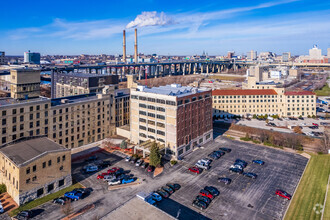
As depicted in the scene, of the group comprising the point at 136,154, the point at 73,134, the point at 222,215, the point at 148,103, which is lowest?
the point at 222,215

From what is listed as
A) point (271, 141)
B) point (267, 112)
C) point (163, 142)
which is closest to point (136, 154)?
point (163, 142)

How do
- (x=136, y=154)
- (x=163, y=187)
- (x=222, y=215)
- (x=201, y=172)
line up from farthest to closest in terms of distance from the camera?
(x=136, y=154), (x=201, y=172), (x=163, y=187), (x=222, y=215)

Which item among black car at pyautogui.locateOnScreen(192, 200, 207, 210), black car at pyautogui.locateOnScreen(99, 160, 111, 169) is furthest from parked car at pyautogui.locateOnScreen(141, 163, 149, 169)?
black car at pyautogui.locateOnScreen(192, 200, 207, 210)

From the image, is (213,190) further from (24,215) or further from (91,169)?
(24,215)

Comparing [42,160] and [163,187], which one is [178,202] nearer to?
[163,187]

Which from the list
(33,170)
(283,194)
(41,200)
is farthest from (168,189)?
(33,170)

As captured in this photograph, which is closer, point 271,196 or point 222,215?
point 222,215
